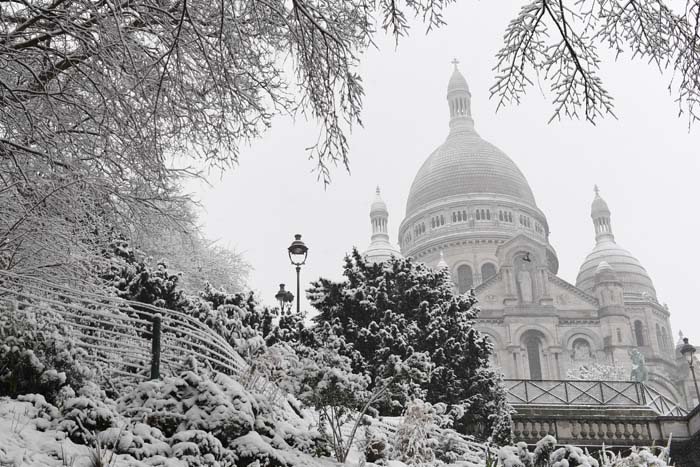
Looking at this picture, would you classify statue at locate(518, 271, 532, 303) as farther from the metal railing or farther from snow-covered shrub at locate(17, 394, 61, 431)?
snow-covered shrub at locate(17, 394, 61, 431)

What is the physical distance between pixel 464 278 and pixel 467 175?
41.3ft

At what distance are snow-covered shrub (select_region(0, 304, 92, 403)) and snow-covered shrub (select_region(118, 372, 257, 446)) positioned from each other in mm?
569

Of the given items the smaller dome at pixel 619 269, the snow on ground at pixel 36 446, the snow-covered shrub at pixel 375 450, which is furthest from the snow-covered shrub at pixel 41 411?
the smaller dome at pixel 619 269

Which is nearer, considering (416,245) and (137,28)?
(137,28)

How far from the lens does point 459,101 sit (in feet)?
299

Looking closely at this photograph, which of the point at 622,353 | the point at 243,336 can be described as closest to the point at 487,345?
the point at 243,336

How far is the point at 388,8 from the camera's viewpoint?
21.2ft

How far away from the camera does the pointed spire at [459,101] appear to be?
88.6 m

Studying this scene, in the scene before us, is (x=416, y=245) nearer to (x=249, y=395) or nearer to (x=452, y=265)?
(x=452, y=265)

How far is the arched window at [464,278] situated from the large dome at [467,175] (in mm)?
8927

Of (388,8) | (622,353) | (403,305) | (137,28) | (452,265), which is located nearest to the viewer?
(388,8)

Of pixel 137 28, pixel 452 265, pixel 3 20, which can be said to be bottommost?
pixel 3 20

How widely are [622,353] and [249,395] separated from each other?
169 ft

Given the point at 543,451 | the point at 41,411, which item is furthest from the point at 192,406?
the point at 543,451
